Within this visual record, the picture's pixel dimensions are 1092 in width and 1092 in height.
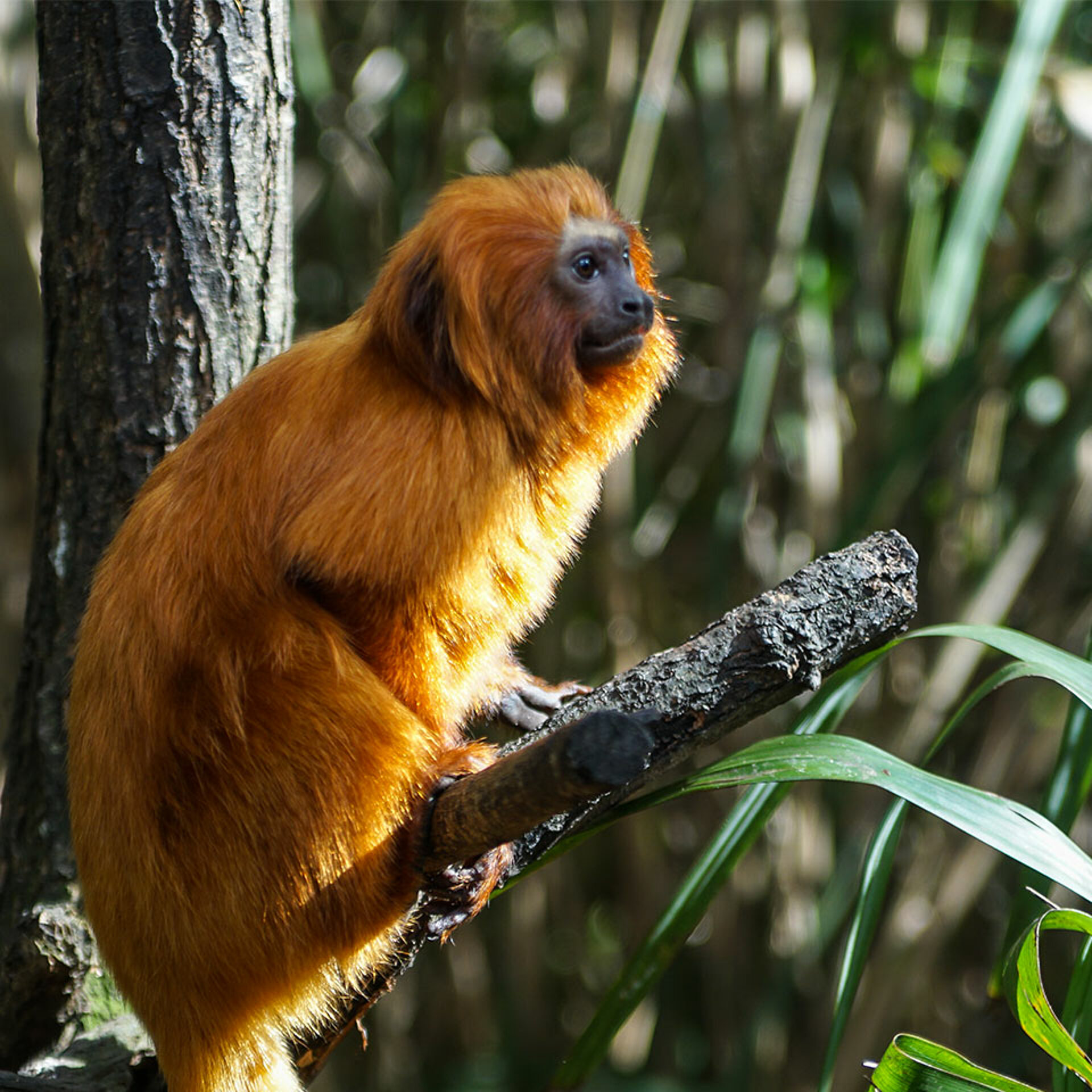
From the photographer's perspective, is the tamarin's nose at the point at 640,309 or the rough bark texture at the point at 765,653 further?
the tamarin's nose at the point at 640,309

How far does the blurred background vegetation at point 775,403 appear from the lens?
2.21m

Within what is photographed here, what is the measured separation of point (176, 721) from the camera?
3.72 ft

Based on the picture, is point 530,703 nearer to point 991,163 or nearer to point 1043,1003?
point 1043,1003

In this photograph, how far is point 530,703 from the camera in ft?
4.73

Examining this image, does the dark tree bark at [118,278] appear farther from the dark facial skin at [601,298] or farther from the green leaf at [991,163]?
the green leaf at [991,163]

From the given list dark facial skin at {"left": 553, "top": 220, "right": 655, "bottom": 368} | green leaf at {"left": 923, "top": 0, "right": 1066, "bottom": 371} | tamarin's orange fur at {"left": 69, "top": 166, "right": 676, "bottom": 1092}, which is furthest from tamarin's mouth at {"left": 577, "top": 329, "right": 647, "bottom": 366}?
green leaf at {"left": 923, "top": 0, "right": 1066, "bottom": 371}

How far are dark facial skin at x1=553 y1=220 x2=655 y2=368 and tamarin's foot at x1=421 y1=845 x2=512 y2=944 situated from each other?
543 millimetres

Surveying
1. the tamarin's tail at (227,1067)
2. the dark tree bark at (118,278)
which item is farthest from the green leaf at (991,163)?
the tamarin's tail at (227,1067)

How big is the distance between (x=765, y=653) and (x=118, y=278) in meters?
0.84

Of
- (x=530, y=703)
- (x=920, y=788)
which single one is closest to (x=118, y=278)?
(x=530, y=703)

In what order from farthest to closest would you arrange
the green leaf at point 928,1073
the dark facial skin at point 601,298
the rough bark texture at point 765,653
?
the dark facial skin at point 601,298
the rough bark texture at point 765,653
the green leaf at point 928,1073

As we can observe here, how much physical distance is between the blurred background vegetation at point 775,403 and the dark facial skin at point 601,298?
73 centimetres

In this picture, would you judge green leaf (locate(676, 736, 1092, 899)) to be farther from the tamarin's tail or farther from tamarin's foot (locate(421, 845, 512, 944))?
the tamarin's tail

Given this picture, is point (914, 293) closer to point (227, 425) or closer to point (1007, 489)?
point (1007, 489)
